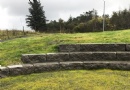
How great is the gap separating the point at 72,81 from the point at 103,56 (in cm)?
240

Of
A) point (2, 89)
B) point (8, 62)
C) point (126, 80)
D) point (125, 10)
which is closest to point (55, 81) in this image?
point (2, 89)

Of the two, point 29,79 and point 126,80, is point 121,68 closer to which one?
point 126,80

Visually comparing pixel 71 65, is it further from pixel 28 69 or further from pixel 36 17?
pixel 36 17

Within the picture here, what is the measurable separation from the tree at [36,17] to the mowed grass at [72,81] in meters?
45.9

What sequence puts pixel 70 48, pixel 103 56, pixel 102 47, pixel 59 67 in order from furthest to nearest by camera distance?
pixel 70 48 → pixel 102 47 → pixel 103 56 → pixel 59 67

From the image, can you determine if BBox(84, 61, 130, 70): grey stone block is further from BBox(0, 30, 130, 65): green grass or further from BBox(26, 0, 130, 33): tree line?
BBox(26, 0, 130, 33): tree line

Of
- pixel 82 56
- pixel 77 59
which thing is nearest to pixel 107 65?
pixel 82 56

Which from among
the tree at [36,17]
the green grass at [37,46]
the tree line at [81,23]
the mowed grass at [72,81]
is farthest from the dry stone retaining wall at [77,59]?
the tree at [36,17]

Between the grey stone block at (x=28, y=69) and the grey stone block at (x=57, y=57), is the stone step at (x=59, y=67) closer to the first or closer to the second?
the grey stone block at (x=28, y=69)

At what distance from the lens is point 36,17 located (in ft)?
186

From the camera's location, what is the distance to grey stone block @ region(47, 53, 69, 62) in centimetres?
1034

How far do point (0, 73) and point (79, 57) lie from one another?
2.73 metres

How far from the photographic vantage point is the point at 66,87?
7.65m

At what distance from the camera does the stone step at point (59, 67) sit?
955 cm
